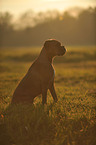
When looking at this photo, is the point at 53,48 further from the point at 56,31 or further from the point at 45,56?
the point at 56,31

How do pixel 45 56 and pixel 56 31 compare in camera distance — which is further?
pixel 56 31

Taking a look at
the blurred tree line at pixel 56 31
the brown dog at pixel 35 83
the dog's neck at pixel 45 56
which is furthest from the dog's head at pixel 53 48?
the blurred tree line at pixel 56 31

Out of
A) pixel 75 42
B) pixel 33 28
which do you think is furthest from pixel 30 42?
pixel 75 42

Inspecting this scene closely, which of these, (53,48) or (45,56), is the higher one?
(53,48)

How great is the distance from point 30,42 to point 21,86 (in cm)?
5112

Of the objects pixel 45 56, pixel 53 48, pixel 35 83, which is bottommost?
pixel 35 83

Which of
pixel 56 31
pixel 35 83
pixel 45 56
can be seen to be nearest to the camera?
pixel 35 83

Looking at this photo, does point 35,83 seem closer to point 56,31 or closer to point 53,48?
point 53,48

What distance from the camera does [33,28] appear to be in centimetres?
5384

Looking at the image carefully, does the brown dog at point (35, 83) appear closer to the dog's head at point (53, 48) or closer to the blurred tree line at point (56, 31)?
the dog's head at point (53, 48)

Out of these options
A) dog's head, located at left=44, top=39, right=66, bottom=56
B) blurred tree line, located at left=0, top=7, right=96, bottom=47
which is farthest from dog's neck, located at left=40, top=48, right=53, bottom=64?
blurred tree line, located at left=0, top=7, right=96, bottom=47

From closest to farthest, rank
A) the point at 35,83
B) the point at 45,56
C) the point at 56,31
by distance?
1. the point at 35,83
2. the point at 45,56
3. the point at 56,31

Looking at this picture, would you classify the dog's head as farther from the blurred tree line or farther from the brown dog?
the blurred tree line

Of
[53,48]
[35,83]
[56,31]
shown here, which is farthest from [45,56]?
[56,31]
